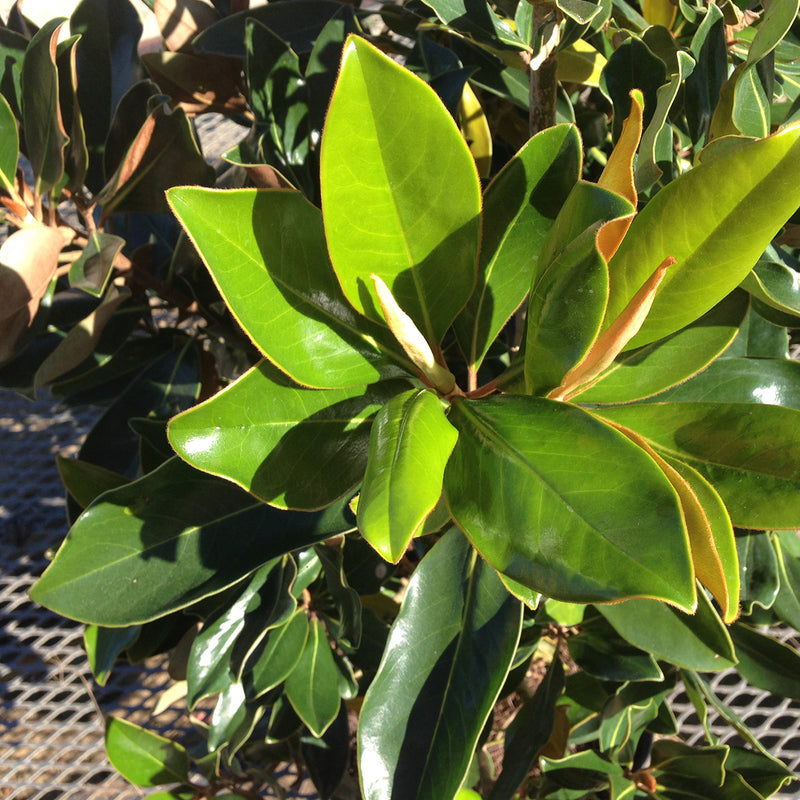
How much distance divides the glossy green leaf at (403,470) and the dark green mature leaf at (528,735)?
0.63 m

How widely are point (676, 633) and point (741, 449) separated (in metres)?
0.32

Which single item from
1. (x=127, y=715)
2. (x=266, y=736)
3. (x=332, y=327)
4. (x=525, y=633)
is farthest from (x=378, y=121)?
(x=127, y=715)

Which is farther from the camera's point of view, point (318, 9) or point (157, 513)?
point (318, 9)

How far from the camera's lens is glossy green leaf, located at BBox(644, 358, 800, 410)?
64cm

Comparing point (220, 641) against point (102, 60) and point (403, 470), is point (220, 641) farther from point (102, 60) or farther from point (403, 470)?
point (102, 60)

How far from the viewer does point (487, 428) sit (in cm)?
46

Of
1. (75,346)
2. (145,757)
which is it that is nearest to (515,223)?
(75,346)

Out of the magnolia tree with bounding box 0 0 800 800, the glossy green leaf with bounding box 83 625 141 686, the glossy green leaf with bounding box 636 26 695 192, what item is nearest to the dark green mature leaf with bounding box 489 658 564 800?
the magnolia tree with bounding box 0 0 800 800

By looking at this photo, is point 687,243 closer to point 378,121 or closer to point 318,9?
point 378,121

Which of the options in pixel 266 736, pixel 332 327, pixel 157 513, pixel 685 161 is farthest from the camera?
pixel 266 736

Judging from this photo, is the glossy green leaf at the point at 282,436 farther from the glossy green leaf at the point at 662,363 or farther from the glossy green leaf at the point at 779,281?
the glossy green leaf at the point at 779,281

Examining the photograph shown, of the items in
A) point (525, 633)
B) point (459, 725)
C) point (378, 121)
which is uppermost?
point (378, 121)

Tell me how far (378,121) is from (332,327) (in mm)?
148

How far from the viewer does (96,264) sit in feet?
2.24
